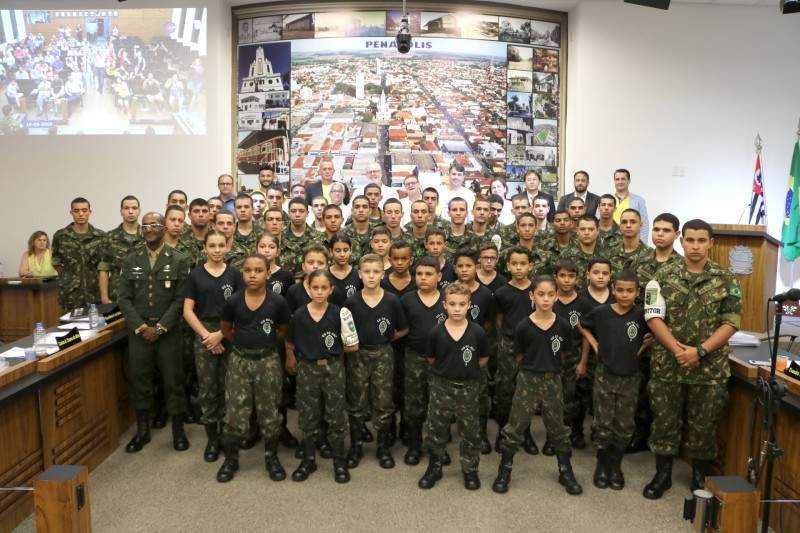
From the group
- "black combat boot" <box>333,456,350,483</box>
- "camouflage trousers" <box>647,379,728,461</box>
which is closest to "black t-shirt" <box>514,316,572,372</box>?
"camouflage trousers" <box>647,379,728,461</box>

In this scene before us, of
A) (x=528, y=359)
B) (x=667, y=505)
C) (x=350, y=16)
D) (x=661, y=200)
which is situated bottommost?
(x=667, y=505)

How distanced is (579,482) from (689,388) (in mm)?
866

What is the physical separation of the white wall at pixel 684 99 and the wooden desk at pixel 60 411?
19.4 feet

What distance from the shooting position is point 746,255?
5.70 meters

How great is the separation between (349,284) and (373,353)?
1.82ft

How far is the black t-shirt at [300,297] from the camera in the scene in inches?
152

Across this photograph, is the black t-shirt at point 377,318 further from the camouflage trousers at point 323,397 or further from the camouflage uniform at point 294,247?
the camouflage uniform at point 294,247

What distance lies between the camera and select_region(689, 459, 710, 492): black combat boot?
11.3 ft

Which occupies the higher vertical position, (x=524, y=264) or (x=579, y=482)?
(x=524, y=264)

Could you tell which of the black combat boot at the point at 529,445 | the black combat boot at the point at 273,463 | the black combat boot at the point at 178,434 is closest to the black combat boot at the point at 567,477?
the black combat boot at the point at 529,445

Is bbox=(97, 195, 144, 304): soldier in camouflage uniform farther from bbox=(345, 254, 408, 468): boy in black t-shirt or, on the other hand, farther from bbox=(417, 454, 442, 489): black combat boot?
bbox=(417, 454, 442, 489): black combat boot

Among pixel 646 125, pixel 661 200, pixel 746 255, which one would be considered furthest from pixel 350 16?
pixel 746 255

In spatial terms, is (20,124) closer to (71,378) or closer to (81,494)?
(71,378)

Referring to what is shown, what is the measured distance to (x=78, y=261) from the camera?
18.3 ft
